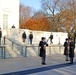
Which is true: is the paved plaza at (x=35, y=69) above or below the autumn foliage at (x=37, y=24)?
below

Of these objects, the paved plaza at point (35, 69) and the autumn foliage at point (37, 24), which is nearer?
the paved plaza at point (35, 69)

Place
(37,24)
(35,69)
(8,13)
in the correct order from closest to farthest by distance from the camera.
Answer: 1. (35,69)
2. (8,13)
3. (37,24)

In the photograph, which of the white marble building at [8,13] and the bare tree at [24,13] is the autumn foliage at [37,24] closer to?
the bare tree at [24,13]

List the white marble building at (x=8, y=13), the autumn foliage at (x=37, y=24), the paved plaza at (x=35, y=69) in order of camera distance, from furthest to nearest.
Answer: the autumn foliage at (x=37, y=24)
the white marble building at (x=8, y=13)
the paved plaza at (x=35, y=69)

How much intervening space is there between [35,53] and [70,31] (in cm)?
5119

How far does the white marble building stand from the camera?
148 feet

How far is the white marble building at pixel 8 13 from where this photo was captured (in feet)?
148

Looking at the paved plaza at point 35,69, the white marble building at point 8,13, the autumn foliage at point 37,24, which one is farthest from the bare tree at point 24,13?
the paved plaza at point 35,69

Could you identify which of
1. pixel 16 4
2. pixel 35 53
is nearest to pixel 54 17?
pixel 16 4

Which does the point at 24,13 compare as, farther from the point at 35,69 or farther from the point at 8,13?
the point at 35,69

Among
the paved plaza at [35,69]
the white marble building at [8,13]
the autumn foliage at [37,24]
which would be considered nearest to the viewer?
the paved plaza at [35,69]

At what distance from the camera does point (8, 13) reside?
1823 inches

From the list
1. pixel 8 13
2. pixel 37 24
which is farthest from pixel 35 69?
pixel 37 24

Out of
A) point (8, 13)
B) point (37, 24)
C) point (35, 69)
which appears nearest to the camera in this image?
point (35, 69)
